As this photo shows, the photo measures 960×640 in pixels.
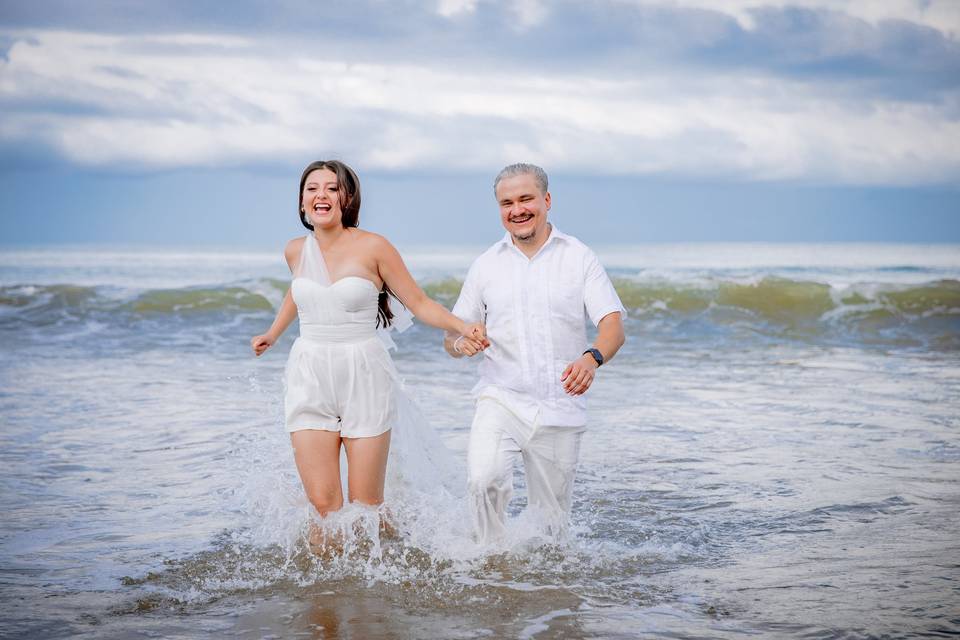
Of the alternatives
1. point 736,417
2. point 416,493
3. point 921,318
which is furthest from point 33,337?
point 921,318

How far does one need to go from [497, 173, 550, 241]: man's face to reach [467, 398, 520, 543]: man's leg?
93 cm

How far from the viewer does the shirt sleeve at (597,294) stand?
5.25 metres

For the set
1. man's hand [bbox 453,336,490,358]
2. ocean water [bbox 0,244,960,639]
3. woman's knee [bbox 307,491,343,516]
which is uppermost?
man's hand [bbox 453,336,490,358]

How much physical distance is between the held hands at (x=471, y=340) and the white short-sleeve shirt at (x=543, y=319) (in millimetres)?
128

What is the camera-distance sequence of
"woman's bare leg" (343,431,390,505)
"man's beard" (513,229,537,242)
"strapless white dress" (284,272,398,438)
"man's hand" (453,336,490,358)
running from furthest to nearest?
"woman's bare leg" (343,431,390,505)
"strapless white dress" (284,272,398,438)
"man's beard" (513,229,537,242)
"man's hand" (453,336,490,358)

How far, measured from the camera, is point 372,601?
4980mm

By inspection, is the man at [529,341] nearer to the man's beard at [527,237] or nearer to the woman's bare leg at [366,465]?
the man's beard at [527,237]

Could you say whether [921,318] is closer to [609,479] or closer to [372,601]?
[609,479]

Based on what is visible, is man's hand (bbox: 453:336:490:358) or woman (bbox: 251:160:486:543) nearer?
man's hand (bbox: 453:336:490:358)

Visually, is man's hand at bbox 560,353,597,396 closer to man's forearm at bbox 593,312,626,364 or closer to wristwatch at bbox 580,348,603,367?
wristwatch at bbox 580,348,603,367

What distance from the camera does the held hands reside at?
17.0ft

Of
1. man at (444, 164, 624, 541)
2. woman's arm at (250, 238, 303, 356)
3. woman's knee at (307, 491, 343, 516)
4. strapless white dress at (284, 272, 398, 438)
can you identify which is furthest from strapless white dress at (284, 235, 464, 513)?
man at (444, 164, 624, 541)

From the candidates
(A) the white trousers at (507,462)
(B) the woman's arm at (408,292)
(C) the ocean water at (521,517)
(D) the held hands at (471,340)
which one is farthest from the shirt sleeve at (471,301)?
(C) the ocean water at (521,517)

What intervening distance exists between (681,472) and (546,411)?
10.4 ft
